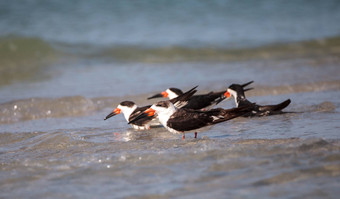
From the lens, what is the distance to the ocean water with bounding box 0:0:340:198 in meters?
3.97

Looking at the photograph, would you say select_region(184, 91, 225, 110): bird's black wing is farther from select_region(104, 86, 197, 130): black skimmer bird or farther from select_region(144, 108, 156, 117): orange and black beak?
select_region(144, 108, 156, 117): orange and black beak

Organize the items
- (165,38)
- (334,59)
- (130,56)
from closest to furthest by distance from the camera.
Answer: (334,59)
(130,56)
(165,38)

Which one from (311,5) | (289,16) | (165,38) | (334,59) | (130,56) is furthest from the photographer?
(311,5)

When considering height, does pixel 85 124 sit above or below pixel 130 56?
below

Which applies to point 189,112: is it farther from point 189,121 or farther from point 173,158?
point 173,158

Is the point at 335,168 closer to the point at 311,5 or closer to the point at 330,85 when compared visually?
the point at 330,85

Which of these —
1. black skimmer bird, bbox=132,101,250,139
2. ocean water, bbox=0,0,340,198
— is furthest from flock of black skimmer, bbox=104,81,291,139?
ocean water, bbox=0,0,340,198

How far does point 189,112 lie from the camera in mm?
5645

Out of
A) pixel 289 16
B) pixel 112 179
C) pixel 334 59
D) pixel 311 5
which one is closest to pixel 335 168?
pixel 112 179

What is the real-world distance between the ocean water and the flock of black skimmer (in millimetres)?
141

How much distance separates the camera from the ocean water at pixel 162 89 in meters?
3.97

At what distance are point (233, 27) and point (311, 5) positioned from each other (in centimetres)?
507

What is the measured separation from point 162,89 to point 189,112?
10.1 feet

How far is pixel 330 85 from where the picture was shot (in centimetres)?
836
